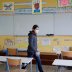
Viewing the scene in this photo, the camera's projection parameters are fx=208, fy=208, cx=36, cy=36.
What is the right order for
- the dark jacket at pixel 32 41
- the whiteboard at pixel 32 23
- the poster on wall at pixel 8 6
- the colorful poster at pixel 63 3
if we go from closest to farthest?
the dark jacket at pixel 32 41, the colorful poster at pixel 63 3, the whiteboard at pixel 32 23, the poster on wall at pixel 8 6

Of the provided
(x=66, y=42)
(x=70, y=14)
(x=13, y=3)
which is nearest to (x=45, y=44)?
(x=66, y=42)

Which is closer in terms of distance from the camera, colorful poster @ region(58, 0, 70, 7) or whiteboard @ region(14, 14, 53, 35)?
colorful poster @ region(58, 0, 70, 7)

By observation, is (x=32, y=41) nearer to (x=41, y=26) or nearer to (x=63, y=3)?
(x=41, y=26)

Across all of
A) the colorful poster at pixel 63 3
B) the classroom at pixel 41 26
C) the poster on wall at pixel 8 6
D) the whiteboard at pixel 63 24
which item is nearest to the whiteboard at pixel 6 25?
the classroom at pixel 41 26

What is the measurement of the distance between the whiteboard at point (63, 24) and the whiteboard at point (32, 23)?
0.22 meters

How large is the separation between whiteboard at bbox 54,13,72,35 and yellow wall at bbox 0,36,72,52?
180mm

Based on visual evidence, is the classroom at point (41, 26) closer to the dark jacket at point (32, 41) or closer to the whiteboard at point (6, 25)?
the whiteboard at point (6, 25)

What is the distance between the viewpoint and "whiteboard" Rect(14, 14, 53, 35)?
753 centimetres

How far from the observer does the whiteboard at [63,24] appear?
24.2 ft

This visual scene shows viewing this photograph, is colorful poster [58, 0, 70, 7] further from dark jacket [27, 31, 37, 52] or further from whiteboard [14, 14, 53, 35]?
dark jacket [27, 31, 37, 52]

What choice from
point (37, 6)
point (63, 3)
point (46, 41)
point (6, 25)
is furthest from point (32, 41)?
point (6, 25)

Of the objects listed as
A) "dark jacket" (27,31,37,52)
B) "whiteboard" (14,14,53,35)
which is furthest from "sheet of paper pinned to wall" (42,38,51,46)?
"dark jacket" (27,31,37,52)

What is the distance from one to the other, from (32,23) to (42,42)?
792 millimetres

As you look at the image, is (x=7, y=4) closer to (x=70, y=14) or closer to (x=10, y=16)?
(x=10, y=16)
